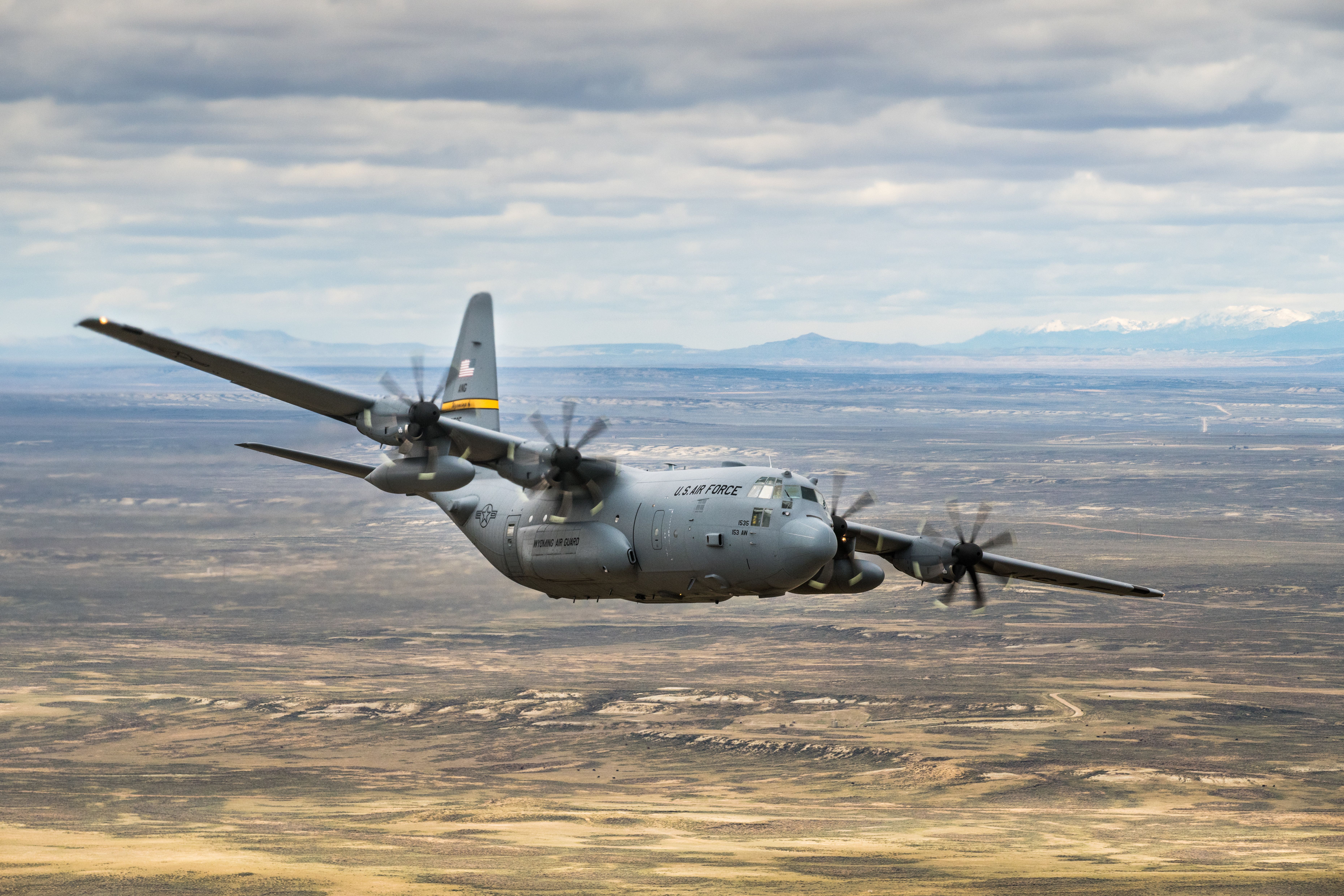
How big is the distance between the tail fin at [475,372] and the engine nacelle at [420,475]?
1233 cm

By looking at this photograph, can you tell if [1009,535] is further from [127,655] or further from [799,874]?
[127,655]

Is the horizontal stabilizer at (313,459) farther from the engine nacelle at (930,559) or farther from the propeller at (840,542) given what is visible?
the engine nacelle at (930,559)

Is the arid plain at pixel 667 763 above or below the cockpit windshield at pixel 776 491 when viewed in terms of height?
below

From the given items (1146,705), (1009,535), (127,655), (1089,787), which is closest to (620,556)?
(1009,535)

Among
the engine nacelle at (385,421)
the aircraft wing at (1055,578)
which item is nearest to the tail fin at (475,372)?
the engine nacelle at (385,421)

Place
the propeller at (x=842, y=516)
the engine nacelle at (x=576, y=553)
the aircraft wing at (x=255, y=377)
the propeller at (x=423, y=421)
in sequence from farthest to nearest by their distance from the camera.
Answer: the propeller at (x=842, y=516)
the engine nacelle at (x=576, y=553)
the propeller at (x=423, y=421)
the aircraft wing at (x=255, y=377)

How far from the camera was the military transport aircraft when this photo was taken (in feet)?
Result: 149

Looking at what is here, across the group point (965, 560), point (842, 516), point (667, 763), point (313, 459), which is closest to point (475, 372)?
point (313, 459)

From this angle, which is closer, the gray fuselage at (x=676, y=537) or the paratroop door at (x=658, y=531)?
the gray fuselage at (x=676, y=537)

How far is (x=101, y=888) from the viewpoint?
8069 cm

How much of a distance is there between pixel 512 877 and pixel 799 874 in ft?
58.3

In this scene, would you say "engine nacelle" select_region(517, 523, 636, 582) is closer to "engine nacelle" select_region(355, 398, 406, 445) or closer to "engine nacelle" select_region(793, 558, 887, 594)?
"engine nacelle" select_region(355, 398, 406, 445)

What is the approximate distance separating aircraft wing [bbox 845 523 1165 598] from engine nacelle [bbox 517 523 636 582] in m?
8.97

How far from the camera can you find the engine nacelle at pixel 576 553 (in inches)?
1886
